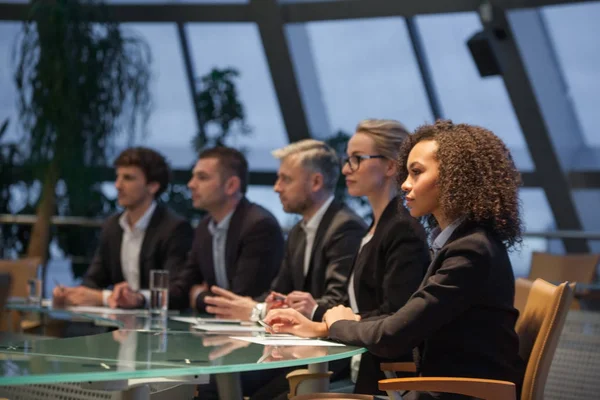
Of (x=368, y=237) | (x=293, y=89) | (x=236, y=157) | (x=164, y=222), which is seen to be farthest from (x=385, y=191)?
(x=293, y=89)

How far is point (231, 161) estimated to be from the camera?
14.5 ft

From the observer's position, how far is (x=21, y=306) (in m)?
3.95

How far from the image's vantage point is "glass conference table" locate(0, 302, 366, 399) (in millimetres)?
1831

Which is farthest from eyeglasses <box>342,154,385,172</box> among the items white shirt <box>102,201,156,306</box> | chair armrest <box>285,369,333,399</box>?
white shirt <box>102,201,156,306</box>

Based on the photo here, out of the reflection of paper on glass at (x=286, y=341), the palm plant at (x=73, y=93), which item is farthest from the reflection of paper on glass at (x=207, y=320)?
the palm plant at (x=73, y=93)

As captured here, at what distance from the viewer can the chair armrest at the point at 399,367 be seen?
263 centimetres

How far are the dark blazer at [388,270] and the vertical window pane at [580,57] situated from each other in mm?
6528

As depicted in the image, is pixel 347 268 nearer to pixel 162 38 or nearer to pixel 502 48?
pixel 502 48

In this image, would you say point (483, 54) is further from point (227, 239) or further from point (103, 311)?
point (103, 311)

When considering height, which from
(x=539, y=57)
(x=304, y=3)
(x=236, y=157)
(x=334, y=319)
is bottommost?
(x=334, y=319)

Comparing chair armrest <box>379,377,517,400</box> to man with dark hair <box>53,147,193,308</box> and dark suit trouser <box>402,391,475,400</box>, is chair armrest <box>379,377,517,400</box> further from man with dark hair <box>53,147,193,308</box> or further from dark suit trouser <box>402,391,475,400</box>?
man with dark hair <box>53,147,193,308</box>

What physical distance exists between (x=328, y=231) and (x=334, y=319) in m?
1.02

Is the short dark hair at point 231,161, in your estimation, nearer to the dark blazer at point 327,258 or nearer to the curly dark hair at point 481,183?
the dark blazer at point 327,258

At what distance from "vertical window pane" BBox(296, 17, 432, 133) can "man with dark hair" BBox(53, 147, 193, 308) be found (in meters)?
5.08
